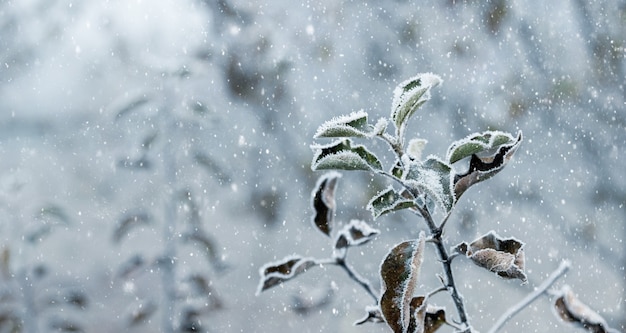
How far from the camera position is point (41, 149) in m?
3.67

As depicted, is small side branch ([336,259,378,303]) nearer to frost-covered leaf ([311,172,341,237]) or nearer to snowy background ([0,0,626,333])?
frost-covered leaf ([311,172,341,237])

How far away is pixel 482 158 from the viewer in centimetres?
26

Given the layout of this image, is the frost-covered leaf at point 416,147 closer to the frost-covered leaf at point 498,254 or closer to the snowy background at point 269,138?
the frost-covered leaf at point 498,254

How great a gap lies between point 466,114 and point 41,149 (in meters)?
2.73

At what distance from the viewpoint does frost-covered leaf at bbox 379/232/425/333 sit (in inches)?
9.2

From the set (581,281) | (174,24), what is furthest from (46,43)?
(581,281)

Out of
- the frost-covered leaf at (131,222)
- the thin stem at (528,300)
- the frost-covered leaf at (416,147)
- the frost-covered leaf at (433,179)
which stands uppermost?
the frost-covered leaf at (131,222)

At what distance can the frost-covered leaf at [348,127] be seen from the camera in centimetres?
24

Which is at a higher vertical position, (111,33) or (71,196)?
(111,33)

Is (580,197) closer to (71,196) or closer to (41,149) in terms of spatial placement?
(71,196)

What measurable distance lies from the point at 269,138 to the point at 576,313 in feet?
8.95

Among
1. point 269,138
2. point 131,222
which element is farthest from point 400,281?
point 269,138

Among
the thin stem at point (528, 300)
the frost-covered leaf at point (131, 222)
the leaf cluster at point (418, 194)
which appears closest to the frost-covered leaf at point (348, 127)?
the leaf cluster at point (418, 194)

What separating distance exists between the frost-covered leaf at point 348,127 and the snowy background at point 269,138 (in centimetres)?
83
